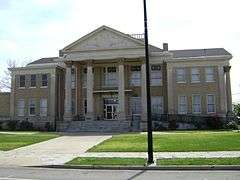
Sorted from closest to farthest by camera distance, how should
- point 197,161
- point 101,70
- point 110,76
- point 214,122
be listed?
point 197,161, point 214,122, point 110,76, point 101,70

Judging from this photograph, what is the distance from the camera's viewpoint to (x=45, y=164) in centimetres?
1722

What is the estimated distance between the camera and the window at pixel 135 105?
5103 cm

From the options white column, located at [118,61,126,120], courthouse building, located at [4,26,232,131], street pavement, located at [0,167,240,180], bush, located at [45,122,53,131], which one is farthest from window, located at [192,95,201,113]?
street pavement, located at [0,167,240,180]

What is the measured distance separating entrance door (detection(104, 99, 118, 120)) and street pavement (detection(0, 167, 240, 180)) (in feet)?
119

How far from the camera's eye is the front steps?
43.9 meters

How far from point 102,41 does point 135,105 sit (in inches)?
348

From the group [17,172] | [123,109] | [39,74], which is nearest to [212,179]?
[17,172]

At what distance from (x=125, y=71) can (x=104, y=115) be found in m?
6.14

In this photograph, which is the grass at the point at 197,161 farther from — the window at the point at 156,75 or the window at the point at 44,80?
the window at the point at 44,80

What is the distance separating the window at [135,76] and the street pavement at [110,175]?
119 ft

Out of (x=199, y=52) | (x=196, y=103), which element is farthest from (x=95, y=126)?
(x=199, y=52)

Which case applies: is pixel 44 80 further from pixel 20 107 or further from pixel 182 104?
pixel 182 104

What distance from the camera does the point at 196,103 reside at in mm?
49875

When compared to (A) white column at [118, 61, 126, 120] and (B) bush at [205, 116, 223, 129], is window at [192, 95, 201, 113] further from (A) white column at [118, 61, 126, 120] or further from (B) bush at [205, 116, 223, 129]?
(A) white column at [118, 61, 126, 120]
